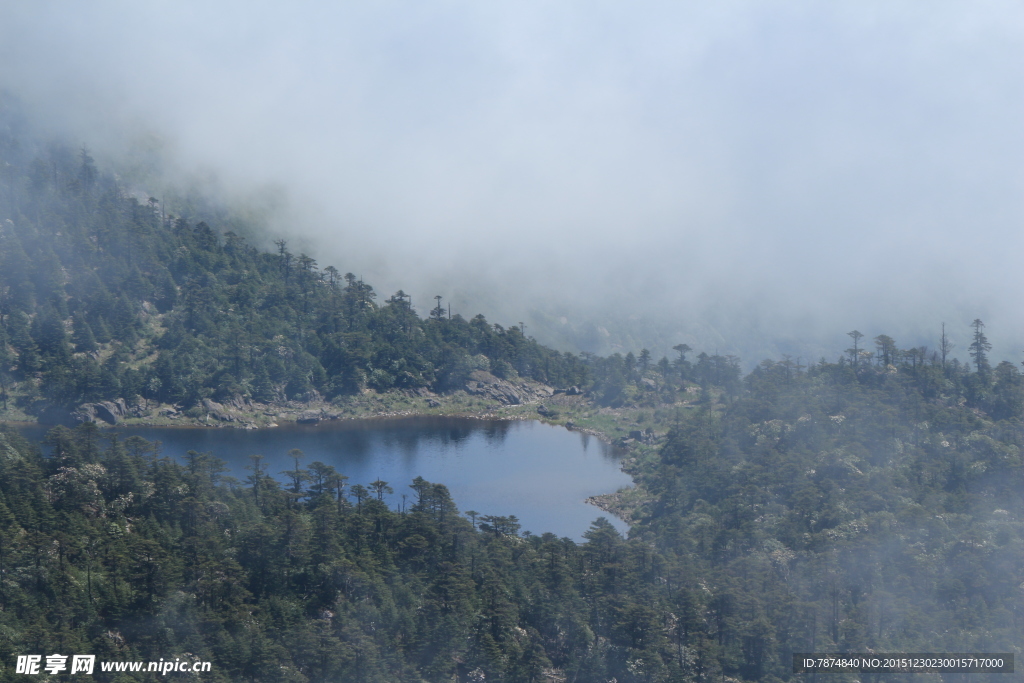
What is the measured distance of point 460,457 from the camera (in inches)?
5640

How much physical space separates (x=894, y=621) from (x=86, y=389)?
127732mm

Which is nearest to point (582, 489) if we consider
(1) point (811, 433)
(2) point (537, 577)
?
(1) point (811, 433)

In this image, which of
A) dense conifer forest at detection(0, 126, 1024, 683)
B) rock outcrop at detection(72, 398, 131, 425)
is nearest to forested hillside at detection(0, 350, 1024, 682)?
dense conifer forest at detection(0, 126, 1024, 683)

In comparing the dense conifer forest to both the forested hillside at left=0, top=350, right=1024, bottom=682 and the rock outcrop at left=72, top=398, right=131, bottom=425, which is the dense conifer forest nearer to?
the forested hillside at left=0, top=350, right=1024, bottom=682

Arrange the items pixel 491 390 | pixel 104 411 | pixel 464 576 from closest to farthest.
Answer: pixel 464 576 < pixel 104 411 < pixel 491 390

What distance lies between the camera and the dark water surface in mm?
118438

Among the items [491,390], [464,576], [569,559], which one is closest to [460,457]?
[491,390]

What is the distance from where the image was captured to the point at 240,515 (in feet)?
269

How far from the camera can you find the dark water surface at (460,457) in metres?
118

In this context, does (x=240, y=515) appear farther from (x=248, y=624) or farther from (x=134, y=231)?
(x=134, y=231)

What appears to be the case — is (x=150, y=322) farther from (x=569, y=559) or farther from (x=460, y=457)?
(x=569, y=559)

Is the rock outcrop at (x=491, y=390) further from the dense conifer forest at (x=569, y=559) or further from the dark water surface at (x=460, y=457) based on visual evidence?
the dense conifer forest at (x=569, y=559)

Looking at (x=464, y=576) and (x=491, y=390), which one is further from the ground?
(x=491, y=390)

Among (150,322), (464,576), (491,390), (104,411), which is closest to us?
(464,576)
